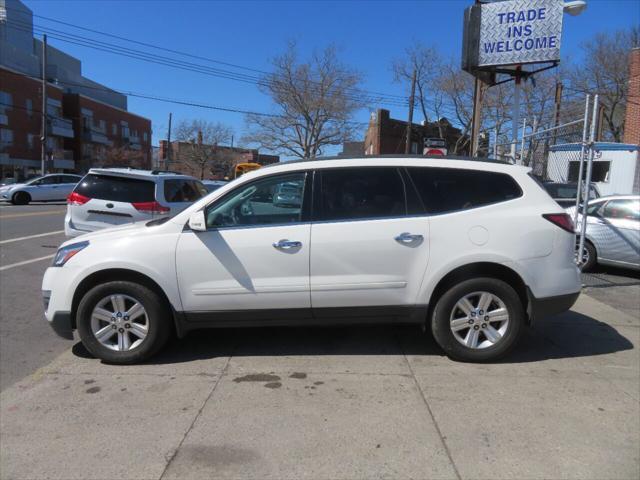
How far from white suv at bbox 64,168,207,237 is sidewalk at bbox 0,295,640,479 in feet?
13.0

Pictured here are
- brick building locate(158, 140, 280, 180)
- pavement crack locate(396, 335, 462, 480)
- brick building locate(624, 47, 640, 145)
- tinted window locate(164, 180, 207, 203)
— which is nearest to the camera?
pavement crack locate(396, 335, 462, 480)

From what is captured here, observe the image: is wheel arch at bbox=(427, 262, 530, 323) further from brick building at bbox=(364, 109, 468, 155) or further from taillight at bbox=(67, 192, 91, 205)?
brick building at bbox=(364, 109, 468, 155)

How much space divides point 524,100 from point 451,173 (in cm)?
3061

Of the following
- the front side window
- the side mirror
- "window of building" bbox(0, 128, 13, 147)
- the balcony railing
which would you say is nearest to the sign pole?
the front side window

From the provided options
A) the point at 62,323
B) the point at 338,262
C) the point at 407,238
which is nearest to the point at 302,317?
the point at 338,262

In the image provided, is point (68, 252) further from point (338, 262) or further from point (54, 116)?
point (54, 116)

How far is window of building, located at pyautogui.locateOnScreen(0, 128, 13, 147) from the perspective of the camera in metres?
51.9

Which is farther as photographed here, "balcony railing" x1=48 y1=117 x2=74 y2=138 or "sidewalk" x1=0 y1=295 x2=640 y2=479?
"balcony railing" x1=48 y1=117 x2=74 y2=138

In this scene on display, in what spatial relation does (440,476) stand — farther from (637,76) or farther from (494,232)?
(637,76)

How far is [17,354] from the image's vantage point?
16.5ft

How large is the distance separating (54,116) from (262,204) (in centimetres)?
6606

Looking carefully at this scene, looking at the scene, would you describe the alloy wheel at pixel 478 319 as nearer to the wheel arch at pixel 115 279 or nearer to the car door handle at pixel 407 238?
the car door handle at pixel 407 238

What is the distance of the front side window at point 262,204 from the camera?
4305mm

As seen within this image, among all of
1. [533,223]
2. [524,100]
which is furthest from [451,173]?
[524,100]
